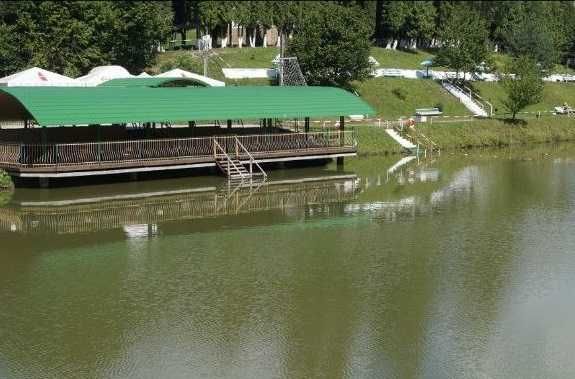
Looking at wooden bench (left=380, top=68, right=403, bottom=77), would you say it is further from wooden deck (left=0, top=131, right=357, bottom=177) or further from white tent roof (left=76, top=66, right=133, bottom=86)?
wooden deck (left=0, top=131, right=357, bottom=177)

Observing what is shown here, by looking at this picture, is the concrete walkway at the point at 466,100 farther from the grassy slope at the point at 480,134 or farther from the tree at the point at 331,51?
the tree at the point at 331,51

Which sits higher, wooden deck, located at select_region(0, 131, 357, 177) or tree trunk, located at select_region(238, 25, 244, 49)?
tree trunk, located at select_region(238, 25, 244, 49)

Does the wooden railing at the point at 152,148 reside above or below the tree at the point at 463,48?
below

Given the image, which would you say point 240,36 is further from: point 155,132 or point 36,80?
point 155,132

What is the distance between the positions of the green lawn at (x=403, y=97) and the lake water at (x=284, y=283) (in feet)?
97.4

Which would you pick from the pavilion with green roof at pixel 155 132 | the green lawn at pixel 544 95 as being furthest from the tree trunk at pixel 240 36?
the pavilion with green roof at pixel 155 132

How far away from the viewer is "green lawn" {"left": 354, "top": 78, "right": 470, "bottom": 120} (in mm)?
65062

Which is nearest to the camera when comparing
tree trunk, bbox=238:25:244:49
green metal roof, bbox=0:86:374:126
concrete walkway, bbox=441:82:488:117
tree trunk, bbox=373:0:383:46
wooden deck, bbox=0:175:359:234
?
wooden deck, bbox=0:175:359:234

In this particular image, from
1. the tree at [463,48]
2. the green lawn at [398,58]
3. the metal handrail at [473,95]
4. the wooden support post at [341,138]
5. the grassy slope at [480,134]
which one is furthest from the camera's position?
the green lawn at [398,58]

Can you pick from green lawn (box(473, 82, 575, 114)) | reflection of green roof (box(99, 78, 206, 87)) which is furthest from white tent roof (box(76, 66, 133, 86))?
green lawn (box(473, 82, 575, 114))

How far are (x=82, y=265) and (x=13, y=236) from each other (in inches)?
196

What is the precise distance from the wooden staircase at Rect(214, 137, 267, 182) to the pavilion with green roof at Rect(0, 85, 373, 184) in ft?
0.17

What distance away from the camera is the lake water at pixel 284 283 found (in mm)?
15688

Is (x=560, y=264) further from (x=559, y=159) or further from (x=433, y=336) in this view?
(x=559, y=159)
